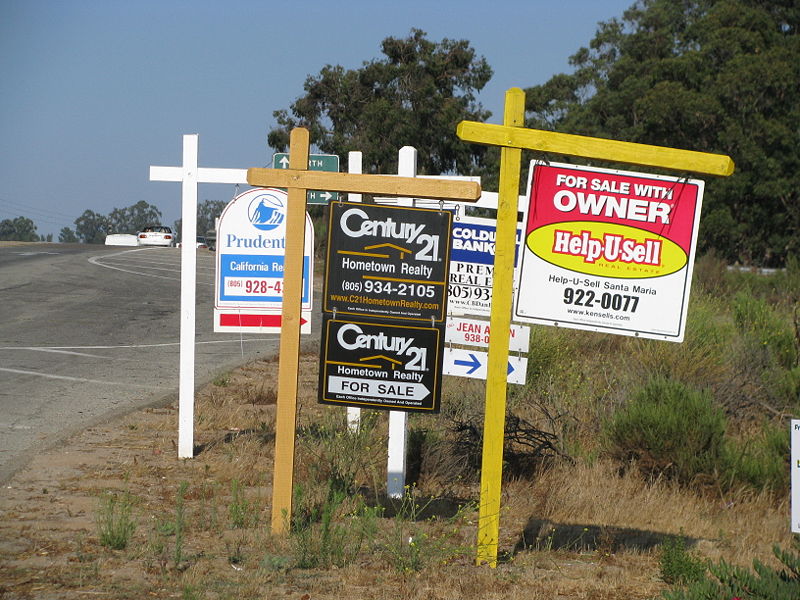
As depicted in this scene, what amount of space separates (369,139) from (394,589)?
1574 inches

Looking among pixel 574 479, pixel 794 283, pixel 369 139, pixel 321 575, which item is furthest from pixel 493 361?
pixel 369 139

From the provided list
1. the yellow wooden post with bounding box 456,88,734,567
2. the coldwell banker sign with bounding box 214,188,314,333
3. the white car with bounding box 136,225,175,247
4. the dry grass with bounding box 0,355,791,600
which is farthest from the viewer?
the white car with bounding box 136,225,175,247

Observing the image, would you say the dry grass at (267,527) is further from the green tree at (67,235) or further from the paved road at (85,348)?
the green tree at (67,235)

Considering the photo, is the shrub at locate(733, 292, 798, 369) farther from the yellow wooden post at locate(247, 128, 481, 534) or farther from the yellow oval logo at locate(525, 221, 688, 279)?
the yellow wooden post at locate(247, 128, 481, 534)

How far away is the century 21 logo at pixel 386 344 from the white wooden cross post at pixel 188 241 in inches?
97.5

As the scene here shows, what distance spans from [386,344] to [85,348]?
10.4 m

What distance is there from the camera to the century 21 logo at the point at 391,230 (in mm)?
5688

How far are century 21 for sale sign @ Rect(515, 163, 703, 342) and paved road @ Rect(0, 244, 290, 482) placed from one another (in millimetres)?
4136

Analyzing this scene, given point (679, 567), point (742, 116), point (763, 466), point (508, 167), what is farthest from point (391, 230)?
point (742, 116)

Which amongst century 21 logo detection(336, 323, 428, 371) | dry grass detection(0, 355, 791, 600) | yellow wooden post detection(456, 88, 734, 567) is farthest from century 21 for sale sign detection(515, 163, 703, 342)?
dry grass detection(0, 355, 791, 600)

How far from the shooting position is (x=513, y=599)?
16.3ft

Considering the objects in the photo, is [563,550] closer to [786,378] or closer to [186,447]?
[186,447]

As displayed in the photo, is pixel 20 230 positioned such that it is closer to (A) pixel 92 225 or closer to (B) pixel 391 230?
(A) pixel 92 225

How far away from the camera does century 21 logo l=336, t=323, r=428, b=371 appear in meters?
5.73
